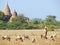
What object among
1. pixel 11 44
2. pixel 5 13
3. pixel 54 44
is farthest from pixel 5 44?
pixel 5 13

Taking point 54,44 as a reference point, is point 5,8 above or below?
above

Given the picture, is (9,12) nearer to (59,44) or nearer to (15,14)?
(15,14)

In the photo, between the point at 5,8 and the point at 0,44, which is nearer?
the point at 0,44

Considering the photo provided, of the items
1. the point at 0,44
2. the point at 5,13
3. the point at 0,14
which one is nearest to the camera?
the point at 0,44

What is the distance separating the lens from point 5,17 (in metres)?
73.2

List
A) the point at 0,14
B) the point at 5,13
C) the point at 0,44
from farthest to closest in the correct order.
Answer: the point at 5,13 < the point at 0,14 < the point at 0,44

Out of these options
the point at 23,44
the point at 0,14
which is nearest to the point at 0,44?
the point at 23,44

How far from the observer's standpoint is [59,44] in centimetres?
1791

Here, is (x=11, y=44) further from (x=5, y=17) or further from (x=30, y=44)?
(x=5, y=17)

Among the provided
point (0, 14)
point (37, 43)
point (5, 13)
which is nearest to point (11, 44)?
point (37, 43)

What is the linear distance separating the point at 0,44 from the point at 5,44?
0.39 meters

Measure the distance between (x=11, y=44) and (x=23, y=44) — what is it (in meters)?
0.81

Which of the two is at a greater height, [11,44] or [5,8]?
[5,8]

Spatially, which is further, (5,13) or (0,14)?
(5,13)
